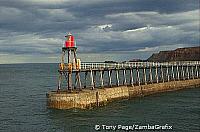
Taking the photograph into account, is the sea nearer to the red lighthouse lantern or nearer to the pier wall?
the pier wall

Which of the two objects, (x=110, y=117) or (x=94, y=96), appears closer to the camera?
(x=110, y=117)

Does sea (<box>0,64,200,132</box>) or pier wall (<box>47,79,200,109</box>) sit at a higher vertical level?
pier wall (<box>47,79,200,109</box>)

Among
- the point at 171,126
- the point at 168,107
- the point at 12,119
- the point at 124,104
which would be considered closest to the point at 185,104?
the point at 168,107

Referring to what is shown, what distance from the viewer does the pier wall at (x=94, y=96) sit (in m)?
46.0

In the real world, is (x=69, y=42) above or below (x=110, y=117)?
above

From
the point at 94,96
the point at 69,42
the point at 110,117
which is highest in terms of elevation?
the point at 69,42

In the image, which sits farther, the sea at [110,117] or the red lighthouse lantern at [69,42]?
the red lighthouse lantern at [69,42]

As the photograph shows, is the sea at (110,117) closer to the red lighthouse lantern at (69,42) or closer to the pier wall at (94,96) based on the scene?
the pier wall at (94,96)

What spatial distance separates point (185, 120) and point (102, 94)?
47.2 feet

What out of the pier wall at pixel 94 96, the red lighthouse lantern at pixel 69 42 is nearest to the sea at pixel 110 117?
the pier wall at pixel 94 96

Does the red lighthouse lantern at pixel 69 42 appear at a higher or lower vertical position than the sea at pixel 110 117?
higher

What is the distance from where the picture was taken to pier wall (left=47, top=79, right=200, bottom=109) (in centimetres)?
4603

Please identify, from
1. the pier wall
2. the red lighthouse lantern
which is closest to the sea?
the pier wall

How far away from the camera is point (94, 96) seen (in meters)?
49.3
